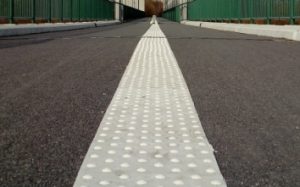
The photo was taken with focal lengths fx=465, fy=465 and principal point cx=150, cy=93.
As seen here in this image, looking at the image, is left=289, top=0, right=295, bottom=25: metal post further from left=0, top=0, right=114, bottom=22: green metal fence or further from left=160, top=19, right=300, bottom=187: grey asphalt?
left=0, top=0, right=114, bottom=22: green metal fence

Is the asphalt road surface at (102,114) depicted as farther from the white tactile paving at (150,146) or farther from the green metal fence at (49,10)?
the green metal fence at (49,10)

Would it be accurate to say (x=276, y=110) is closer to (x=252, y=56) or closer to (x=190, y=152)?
(x=190, y=152)

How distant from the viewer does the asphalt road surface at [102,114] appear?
2.50 m

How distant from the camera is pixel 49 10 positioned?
79.2ft

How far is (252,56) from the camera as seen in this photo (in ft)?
29.2

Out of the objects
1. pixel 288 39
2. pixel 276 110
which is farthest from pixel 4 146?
pixel 288 39

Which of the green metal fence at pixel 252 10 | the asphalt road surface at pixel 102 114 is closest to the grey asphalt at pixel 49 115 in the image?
the asphalt road surface at pixel 102 114

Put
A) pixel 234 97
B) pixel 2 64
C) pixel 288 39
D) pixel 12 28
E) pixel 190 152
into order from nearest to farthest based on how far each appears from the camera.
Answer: pixel 190 152 < pixel 234 97 < pixel 2 64 < pixel 288 39 < pixel 12 28

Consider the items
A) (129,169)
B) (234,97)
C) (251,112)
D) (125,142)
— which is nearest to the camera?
(129,169)

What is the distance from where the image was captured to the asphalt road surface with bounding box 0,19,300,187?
98.3 inches

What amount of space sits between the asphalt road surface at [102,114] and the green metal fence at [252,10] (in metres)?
9.34

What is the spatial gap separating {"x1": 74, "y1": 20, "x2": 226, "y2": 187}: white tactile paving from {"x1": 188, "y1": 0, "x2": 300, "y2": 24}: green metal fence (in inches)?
482

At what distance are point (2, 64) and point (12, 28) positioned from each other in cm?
1010

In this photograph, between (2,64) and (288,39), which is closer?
(2,64)
